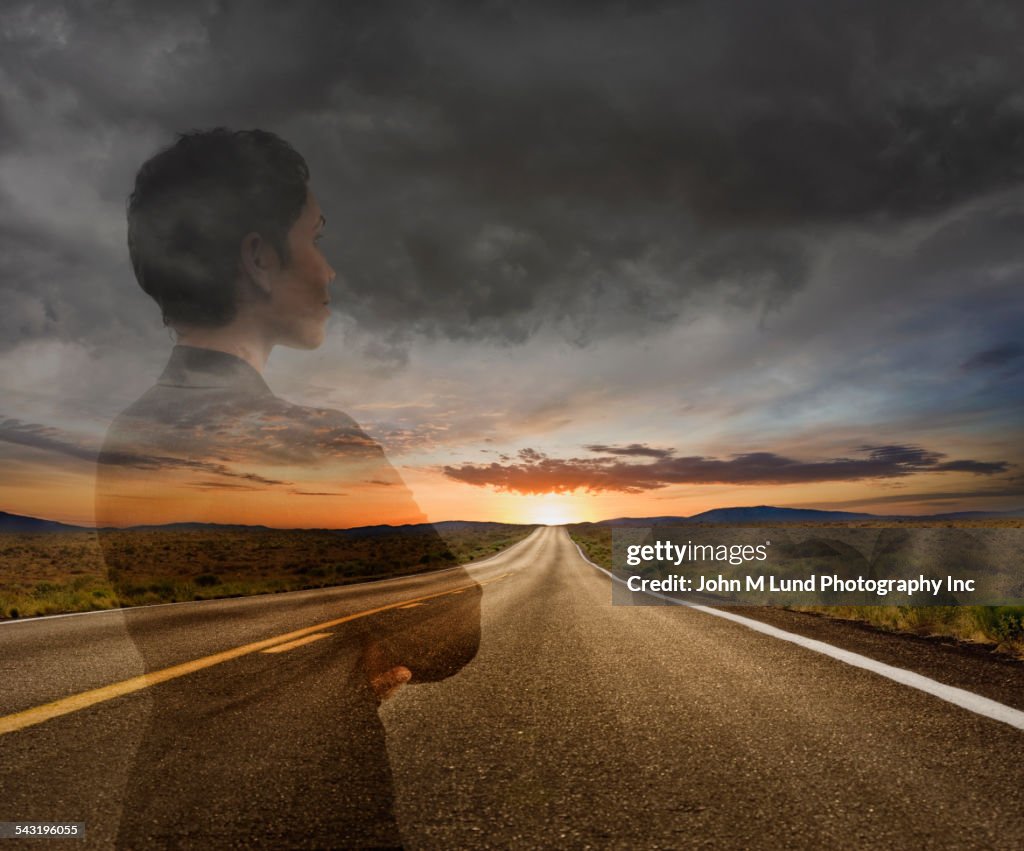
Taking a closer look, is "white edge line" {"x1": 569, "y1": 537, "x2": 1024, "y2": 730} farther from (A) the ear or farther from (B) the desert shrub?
(A) the ear

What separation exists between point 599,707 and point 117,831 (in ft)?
8.19

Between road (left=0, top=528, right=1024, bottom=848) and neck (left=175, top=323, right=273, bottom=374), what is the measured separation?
2079 millimetres

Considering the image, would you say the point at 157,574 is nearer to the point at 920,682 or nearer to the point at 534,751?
the point at 534,751

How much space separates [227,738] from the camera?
2.70 meters

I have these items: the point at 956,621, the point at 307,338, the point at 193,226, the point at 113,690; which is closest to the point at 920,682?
the point at 956,621

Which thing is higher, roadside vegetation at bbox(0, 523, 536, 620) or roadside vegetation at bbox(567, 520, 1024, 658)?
roadside vegetation at bbox(567, 520, 1024, 658)

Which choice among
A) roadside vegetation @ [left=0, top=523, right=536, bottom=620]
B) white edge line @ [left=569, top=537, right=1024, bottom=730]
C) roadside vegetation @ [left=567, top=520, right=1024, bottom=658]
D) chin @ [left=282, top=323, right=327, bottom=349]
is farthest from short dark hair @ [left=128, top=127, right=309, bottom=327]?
roadside vegetation @ [left=567, top=520, right=1024, bottom=658]

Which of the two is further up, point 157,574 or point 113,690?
point 113,690

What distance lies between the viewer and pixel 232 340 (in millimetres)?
3408

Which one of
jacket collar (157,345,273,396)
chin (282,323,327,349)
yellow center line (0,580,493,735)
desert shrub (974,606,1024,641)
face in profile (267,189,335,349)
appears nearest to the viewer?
yellow center line (0,580,493,735)

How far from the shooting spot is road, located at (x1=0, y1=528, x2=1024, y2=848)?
1899mm

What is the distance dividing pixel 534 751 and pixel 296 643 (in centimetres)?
363

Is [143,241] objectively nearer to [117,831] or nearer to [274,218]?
[274,218]

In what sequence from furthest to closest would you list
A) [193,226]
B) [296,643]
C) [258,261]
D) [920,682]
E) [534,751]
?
1. [296,643]
2. [920,682]
3. [258,261]
4. [193,226]
5. [534,751]
